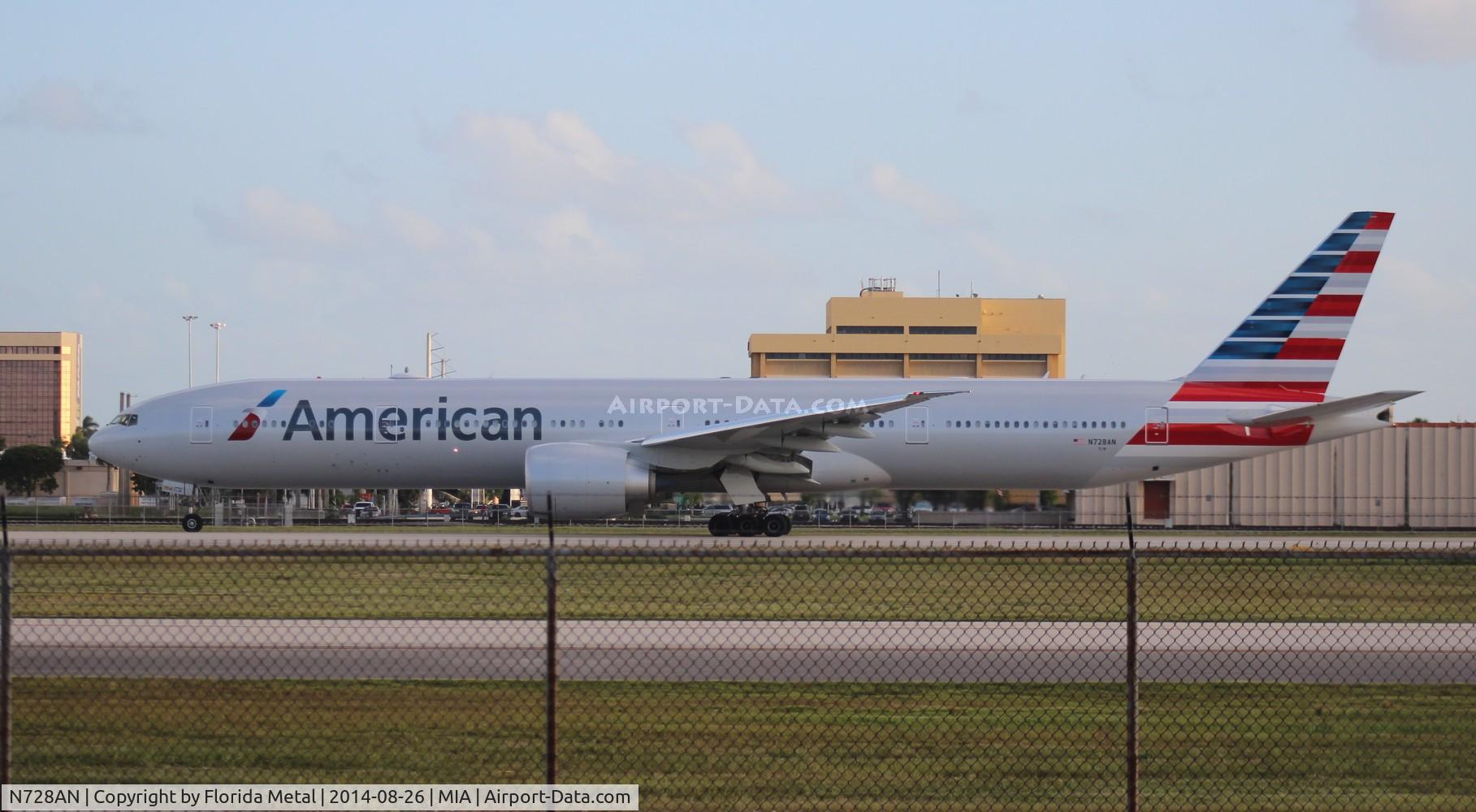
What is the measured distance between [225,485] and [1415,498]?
37.0 m

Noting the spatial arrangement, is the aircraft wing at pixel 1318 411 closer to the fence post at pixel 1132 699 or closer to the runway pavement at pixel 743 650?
the runway pavement at pixel 743 650

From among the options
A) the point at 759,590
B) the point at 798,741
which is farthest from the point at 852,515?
the point at 798,741

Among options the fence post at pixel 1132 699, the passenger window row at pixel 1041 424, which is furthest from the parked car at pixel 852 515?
the fence post at pixel 1132 699

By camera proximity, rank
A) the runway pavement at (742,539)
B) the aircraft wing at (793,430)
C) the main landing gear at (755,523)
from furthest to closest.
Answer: the main landing gear at (755,523) → the aircraft wing at (793,430) → the runway pavement at (742,539)

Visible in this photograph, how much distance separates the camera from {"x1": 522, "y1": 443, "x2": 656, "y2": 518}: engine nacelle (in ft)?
99.8

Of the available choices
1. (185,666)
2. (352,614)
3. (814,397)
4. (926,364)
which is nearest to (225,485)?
(814,397)

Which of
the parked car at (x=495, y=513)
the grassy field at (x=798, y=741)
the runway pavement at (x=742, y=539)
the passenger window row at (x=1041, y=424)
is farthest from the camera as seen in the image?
the parked car at (x=495, y=513)

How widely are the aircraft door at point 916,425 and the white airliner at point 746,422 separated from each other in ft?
0.12

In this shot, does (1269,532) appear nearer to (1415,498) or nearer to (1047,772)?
(1415,498)

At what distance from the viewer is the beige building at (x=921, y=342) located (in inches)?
4080

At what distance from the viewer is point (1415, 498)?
49406 millimetres

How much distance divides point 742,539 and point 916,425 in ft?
16.7

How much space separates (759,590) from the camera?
813 inches

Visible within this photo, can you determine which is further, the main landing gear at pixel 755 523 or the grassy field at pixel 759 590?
the main landing gear at pixel 755 523
